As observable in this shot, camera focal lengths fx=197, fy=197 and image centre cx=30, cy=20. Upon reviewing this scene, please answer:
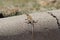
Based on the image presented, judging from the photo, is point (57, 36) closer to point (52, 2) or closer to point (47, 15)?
point (47, 15)

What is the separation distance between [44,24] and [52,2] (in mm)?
959

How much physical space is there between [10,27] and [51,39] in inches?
15.3

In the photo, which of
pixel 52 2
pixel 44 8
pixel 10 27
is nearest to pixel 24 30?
pixel 10 27

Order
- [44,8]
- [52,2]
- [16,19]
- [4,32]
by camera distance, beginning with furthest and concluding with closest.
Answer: [52,2] < [44,8] < [16,19] < [4,32]

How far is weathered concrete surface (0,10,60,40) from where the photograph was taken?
163cm

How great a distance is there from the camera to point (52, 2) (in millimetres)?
2598

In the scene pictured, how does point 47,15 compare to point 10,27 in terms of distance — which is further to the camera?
point 47,15

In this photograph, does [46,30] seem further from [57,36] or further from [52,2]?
[52,2]

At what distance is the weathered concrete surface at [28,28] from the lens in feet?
5.34

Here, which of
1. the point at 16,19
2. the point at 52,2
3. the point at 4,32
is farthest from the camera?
the point at 52,2

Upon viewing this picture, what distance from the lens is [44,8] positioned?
2.34m

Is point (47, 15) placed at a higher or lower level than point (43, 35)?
higher

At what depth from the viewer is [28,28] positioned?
1663 mm

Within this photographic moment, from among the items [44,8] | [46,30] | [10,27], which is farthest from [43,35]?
[44,8]
